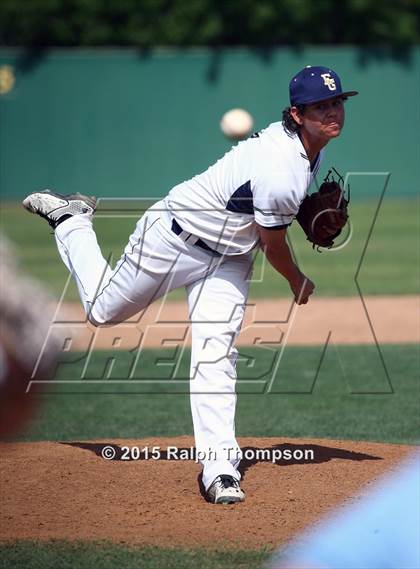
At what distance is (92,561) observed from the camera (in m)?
4.15

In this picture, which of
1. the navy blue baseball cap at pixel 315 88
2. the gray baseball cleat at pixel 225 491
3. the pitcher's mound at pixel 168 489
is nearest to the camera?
the pitcher's mound at pixel 168 489

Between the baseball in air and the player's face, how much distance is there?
17.3 m

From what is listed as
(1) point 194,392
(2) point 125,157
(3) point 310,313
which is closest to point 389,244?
(3) point 310,313

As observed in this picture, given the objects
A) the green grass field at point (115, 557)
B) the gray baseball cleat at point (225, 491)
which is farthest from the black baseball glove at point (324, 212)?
the green grass field at point (115, 557)

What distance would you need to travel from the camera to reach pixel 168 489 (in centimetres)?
516

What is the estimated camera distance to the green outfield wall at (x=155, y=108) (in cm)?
2438

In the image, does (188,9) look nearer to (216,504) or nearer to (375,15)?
(375,15)

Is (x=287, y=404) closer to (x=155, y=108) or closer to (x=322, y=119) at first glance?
(x=322, y=119)

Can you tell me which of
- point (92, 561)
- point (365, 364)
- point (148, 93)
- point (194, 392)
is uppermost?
point (148, 93)

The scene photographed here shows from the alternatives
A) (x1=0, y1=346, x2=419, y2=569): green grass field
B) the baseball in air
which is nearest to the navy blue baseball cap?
(x1=0, y1=346, x2=419, y2=569): green grass field

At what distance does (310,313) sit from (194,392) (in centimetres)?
688

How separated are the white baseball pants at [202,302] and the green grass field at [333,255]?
7.71m

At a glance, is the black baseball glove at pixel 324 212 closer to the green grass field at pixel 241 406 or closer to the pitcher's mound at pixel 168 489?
the pitcher's mound at pixel 168 489

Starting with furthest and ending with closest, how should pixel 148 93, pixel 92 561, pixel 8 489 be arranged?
pixel 148 93 → pixel 8 489 → pixel 92 561
